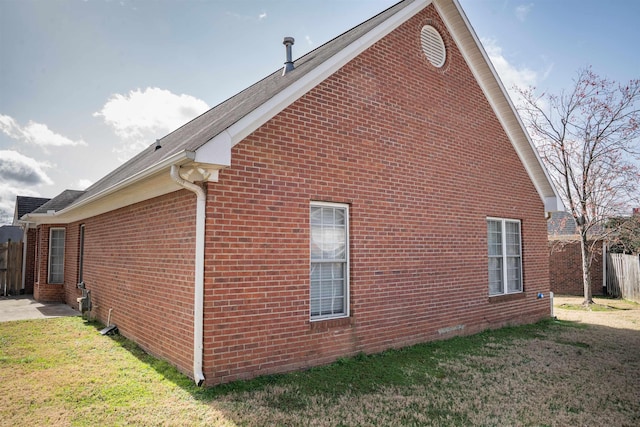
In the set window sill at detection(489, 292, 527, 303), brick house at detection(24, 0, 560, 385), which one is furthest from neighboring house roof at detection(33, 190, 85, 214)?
window sill at detection(489, 292, 527, 303)

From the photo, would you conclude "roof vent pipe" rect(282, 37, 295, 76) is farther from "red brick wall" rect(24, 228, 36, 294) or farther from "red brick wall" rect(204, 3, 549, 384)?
"red brick wall" rect(24, 228, 36, 294)

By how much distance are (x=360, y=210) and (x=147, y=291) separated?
400 cm

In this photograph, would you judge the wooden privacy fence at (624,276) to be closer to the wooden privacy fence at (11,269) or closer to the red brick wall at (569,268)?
the red brick wall at (569,268)

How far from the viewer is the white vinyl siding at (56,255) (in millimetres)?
15117

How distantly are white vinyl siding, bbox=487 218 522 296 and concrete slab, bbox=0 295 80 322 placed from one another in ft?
37.1

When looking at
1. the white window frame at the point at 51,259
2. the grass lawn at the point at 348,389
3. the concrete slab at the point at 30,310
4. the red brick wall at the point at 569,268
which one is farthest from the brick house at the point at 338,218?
the red brick wall at the point at 569,268

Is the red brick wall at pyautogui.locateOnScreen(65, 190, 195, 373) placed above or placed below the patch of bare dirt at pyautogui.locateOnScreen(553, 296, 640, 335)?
above

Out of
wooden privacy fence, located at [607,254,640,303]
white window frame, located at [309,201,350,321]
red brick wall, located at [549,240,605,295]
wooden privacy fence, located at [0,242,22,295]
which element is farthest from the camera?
red brick wall, located at [549,240,605,295]

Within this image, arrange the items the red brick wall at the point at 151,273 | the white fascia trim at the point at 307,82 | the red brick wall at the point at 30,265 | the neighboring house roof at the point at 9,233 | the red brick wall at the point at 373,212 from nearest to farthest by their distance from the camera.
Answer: the white fascia trim at the point at 307,82 → the red brick wall at the point at 373,212 → the red brick wall at the point at 151,273 → the red brick wall at the point at 30,265 → the neighboring house roof at the point at 9,233

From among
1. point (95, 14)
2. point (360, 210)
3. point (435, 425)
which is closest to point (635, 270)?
point (360, 210)

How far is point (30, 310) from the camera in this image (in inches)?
495

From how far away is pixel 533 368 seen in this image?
688cm

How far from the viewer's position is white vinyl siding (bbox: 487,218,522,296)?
1014 cm

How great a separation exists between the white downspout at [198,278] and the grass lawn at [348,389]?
1.09ft
